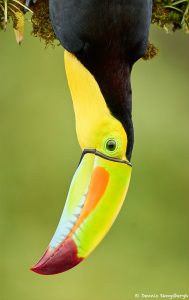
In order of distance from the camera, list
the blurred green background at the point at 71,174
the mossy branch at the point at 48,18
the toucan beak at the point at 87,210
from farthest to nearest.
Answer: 1. the blurred green background at the point at 71,174
2. the mossy branch at the point at 48,18
3. the toucan beak at the point at 87,210

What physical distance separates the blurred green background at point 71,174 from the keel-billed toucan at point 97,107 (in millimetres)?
2840

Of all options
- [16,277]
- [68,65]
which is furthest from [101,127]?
[16,277]

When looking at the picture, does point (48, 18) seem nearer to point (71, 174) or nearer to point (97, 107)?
point (97, 107)

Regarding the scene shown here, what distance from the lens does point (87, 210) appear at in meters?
2.91

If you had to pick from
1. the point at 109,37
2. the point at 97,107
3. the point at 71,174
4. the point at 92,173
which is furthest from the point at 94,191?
the point at 71,174

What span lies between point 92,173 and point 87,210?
116mm

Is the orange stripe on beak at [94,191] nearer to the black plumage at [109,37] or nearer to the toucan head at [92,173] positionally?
the toucan head at [92,173]

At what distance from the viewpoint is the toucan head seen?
2.89m

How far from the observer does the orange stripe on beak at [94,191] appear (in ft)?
9.53

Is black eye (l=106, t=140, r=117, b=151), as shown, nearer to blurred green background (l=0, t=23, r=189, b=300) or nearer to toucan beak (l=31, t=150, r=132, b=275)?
toucan beak (l=31, t=150, r=132, b=275)

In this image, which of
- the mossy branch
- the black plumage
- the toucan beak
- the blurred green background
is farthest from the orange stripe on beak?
the blurred green background

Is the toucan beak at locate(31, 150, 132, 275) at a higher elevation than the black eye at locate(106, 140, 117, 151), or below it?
below

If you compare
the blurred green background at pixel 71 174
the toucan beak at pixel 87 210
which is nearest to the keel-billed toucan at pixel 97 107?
the toucan beak at pixel 87 210

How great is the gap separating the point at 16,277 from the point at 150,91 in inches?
54.8
